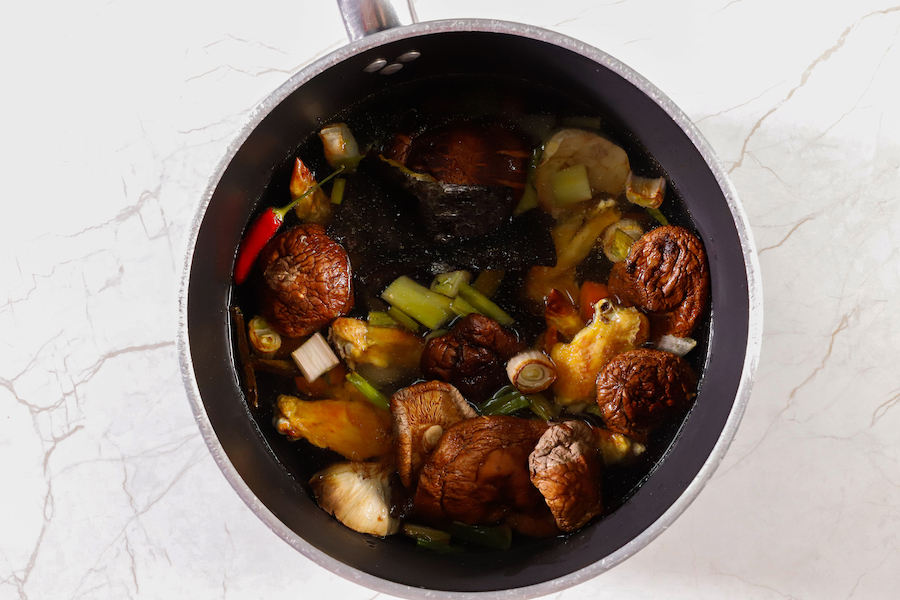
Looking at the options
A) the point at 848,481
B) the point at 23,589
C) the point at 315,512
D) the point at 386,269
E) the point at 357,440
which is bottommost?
the point at 848,481

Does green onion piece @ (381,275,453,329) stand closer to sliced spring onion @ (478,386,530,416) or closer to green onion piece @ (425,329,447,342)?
green onion piece @ (425,329,447,342)

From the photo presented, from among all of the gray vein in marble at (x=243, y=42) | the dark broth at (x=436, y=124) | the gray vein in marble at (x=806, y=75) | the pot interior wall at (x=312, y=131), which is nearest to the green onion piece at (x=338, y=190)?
the dark broth at (x=436, y=124)

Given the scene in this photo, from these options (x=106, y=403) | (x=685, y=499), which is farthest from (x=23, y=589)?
(x=685, y=499)

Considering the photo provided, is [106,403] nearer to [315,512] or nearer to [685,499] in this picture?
[315,512]

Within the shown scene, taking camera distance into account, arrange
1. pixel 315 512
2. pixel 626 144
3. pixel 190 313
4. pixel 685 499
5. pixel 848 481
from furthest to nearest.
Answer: pixel 848 481 → pixel 626 144 → pixel 315 512 → pixel 190 313 → pixel 685 499

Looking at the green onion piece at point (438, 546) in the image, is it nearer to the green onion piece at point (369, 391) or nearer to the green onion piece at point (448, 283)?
the green onion piece at point (369, 391)

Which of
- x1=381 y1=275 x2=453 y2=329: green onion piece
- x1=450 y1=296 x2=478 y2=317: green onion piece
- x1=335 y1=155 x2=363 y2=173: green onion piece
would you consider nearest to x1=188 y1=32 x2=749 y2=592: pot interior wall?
x1=335 y1=155 x2=363 y2=173: green onion piece

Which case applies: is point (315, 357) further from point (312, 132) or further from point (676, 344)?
point (676, 344)

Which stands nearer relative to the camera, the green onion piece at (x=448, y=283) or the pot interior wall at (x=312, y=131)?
the pot interior wall at (x=312, y=131)
